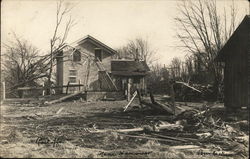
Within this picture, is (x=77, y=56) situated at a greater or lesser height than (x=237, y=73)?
greater

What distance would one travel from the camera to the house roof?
39031 millimetres

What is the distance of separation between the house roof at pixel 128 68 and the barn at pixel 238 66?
23.5 metres

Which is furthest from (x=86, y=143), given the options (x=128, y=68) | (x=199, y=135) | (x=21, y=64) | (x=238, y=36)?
A: (x=128, y=68)

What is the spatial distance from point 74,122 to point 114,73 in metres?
26.0

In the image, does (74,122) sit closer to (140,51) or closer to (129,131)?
(129,131)

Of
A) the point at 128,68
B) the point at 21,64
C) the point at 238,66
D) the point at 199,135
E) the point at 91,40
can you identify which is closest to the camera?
the point at 199,135

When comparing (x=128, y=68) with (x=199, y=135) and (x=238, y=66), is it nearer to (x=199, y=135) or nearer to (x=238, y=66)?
(x=238, y=66)

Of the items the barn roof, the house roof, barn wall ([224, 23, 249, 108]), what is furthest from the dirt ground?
the house roof

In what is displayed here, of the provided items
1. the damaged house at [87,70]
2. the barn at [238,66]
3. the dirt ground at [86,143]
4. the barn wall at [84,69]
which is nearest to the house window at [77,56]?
the damaged house at [87,70]

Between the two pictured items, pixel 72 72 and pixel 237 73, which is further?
pixel 72 72

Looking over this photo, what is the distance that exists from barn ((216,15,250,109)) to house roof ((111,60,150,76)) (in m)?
23.5

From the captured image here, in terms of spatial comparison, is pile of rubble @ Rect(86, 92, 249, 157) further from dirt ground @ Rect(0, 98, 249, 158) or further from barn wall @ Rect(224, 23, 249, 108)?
barn wall @ Rect(224, 23, 249, 108)

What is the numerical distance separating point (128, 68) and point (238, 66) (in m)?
26.9

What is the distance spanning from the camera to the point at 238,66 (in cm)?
1432
